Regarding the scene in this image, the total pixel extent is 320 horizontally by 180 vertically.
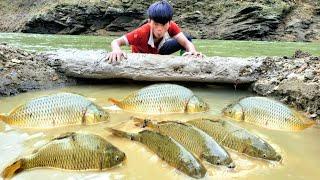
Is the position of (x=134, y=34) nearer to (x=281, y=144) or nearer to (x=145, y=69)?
(x=145, y=69)

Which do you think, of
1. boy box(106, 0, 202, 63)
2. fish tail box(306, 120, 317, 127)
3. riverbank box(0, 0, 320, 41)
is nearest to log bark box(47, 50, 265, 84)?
boy box(106, 0, 202, 63)

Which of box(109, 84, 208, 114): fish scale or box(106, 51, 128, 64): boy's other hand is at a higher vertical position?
box(106, 51, 128, 64): boy's other hand

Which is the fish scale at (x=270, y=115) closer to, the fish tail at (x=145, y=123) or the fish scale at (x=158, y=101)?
the fish scale at (x=158, y=101)

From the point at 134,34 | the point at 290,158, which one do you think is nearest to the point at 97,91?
the point at 134,34

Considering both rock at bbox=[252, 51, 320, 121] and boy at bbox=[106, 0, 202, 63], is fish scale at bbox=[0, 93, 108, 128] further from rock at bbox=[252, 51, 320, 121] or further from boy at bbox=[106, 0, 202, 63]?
rock at bbox=[252, 51, 320, 121]

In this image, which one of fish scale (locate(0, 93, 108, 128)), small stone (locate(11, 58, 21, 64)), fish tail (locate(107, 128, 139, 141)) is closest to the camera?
fish tail (locate(107, 128, 139, 141))

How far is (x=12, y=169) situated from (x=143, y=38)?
4.82m

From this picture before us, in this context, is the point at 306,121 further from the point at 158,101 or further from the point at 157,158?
the point at 157,158

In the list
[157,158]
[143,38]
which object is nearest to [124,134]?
[157,158]

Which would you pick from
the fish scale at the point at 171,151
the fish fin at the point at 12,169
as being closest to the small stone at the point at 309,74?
the fish scale at the point at 171,151

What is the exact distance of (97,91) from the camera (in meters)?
7.19

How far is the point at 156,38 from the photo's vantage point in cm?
796

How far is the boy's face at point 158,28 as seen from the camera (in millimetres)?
7323

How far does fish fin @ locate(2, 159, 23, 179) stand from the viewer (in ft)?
10.9
